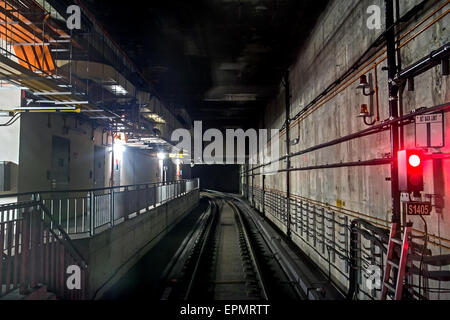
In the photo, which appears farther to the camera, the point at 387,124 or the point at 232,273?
the point at 232,273

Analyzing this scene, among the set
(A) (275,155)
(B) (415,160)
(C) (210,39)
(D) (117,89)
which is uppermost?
(C) (210,39)

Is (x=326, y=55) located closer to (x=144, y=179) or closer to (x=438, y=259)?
(x=438, y=259)

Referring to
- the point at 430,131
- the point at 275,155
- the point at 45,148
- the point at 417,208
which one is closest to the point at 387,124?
the point at 430,131

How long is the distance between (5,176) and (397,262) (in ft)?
27.2

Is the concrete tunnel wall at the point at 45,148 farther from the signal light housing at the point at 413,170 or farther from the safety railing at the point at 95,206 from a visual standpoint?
the signal light housing at the point at 413,170

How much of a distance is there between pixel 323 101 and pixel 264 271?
4880 millimetres

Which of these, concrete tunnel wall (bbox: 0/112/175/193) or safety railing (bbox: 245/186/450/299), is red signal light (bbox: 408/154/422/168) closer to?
safety railing (bbox: 245/186/450/299)

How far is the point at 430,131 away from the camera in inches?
122

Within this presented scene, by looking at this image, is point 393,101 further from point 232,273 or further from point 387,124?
point 232,273

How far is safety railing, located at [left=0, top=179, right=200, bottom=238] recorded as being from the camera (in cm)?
536

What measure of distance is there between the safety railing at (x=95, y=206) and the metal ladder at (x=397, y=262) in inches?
189

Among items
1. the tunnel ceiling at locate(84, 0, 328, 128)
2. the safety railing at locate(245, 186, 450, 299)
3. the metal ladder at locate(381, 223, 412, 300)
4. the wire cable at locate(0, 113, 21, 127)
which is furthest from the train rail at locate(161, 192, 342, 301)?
the tunnel ceiling at locate(84, 0, 328, 128)

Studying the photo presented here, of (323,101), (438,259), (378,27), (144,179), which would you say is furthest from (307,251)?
(144,179)

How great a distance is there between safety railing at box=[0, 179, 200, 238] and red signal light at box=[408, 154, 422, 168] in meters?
5.00
